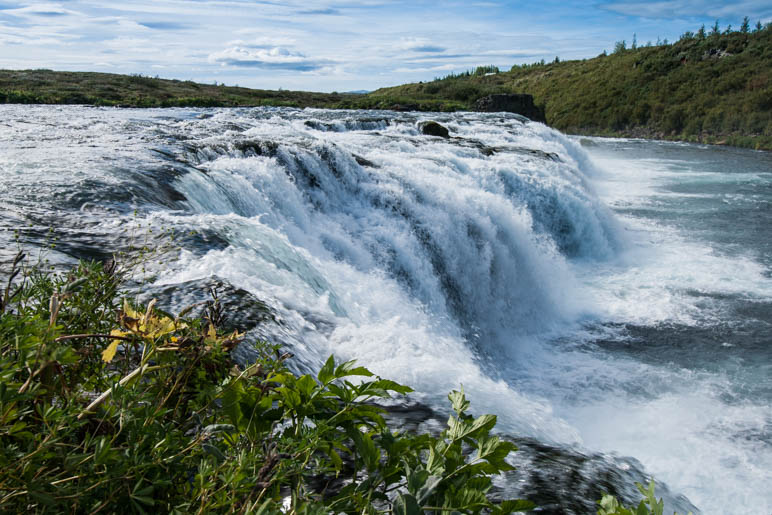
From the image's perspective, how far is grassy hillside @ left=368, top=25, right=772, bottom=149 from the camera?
42719 millimetres

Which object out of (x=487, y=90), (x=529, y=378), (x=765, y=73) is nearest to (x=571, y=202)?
(x=529, y=378)

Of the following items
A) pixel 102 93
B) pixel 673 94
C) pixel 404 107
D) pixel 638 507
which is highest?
pixel 673 94

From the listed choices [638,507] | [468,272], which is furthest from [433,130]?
[638,507]

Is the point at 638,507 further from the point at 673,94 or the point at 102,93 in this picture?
the point at 673,94

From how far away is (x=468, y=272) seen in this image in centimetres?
870

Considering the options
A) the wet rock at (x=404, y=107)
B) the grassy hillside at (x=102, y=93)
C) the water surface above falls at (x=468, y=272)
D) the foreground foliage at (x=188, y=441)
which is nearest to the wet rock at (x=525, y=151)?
the water surface above falls at (x=468, y=272)

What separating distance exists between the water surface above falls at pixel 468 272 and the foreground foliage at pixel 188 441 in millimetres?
1162

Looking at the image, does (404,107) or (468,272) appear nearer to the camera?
(468,272)

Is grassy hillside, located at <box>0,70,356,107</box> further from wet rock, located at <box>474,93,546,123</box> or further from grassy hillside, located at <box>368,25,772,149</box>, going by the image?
wet rock, located at <box>474,93,546,123</box>

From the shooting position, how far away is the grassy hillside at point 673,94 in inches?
1682

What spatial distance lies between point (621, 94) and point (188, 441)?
6526cm

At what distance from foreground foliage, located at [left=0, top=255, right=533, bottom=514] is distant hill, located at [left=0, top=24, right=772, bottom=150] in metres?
25.2

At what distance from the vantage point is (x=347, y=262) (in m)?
7.19

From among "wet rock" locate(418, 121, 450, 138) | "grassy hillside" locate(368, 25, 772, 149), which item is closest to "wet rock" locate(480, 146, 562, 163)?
"wet rock" locate(418, 121, 450, 138)
